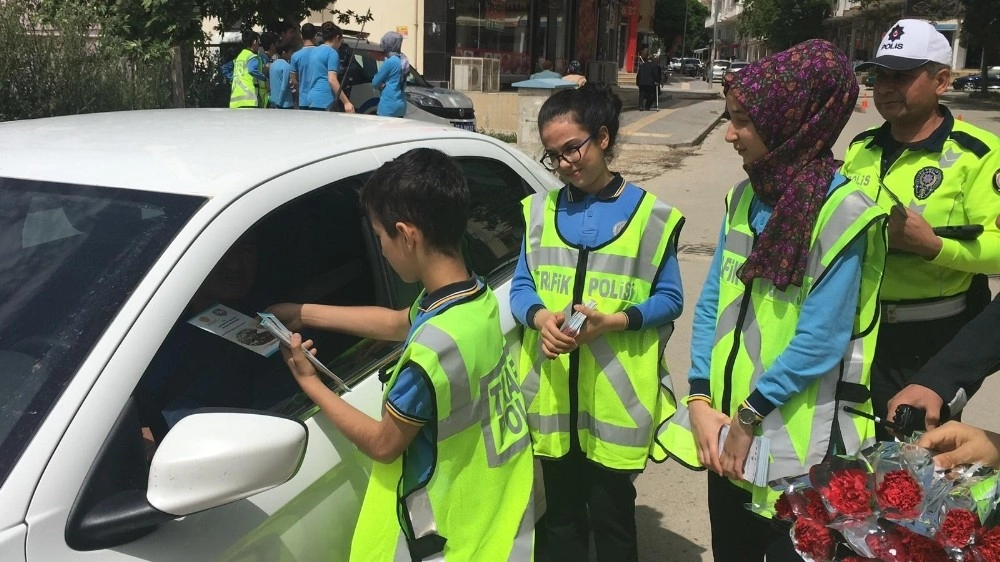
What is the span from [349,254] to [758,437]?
1.26 metres

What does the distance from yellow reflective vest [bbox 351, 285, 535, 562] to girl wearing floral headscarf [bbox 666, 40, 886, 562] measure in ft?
1.99

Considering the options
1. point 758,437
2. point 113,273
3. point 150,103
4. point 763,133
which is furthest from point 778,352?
point 150,103

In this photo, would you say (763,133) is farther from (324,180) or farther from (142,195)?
(142,195)

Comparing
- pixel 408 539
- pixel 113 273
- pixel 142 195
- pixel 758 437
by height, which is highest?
pixel 142 195

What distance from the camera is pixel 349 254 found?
248 centimetres

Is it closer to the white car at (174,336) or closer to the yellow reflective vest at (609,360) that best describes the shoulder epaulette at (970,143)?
the yellow reflective vest at (609,360)

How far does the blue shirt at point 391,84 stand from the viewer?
32.8ft

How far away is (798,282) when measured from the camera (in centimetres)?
195

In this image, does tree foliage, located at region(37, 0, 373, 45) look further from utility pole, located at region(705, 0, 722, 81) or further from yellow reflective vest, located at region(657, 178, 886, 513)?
utility pole, located at region(705, 0, 722, 81)

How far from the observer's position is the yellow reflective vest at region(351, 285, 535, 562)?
1.71 m

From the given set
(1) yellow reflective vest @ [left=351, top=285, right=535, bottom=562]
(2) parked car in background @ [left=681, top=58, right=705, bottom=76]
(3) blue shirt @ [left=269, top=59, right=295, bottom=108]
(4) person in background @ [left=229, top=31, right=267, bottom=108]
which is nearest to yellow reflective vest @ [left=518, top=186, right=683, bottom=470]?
(1) yellow reflective vest @ [left=351, top=285, right=535, bottom=562]

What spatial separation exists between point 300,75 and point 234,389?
816 centimetres

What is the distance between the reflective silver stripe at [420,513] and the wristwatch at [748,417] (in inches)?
30.6

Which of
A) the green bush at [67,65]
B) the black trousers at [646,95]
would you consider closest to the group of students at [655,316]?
the green bush at [67,65]
